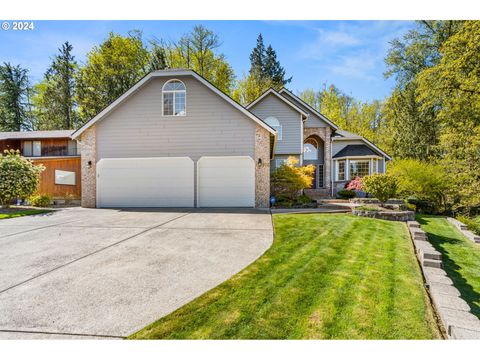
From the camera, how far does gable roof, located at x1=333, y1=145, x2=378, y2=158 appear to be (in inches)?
760

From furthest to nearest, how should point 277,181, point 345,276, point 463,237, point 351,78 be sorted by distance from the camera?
point 277,181 → point 351,78 → point 463,237 → point 345,276

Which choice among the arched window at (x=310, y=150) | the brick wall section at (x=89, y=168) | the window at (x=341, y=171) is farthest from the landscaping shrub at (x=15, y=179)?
the window at (x=341, y=171)

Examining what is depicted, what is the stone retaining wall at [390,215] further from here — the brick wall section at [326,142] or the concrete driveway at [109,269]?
the brick wall section at [326,142]

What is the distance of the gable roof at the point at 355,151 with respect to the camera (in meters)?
19.3

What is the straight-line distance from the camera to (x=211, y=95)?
39.7ft

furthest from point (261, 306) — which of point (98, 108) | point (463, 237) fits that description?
point (98, 108)

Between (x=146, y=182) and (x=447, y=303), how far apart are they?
37.6 ft

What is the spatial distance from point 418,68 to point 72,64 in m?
35.0

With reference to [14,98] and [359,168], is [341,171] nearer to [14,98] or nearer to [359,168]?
[359,168]

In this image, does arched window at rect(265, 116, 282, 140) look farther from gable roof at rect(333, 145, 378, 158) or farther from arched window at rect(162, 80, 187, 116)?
arched window at rect(162, 80, 187, 116)

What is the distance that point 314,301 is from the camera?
352 cm

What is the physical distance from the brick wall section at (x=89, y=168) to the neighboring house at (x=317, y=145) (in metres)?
9.65

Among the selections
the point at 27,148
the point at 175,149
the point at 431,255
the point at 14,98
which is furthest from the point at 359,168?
the point at 14,98
